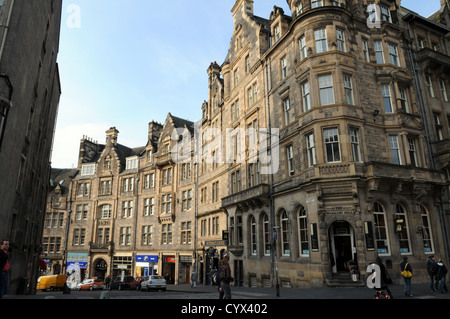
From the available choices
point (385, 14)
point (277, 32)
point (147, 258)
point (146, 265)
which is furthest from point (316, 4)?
point (146, 265)

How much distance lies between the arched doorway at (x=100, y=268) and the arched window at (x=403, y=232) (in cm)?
4436

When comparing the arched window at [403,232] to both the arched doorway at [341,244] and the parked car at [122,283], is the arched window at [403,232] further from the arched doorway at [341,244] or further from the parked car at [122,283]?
the parked car at [122,283]

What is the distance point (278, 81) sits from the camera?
25609mm

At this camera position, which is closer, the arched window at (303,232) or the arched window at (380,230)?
the arched window at (380,230)

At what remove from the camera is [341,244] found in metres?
19.3

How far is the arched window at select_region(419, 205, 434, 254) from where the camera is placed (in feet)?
68.1

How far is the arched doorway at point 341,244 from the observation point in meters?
19.0

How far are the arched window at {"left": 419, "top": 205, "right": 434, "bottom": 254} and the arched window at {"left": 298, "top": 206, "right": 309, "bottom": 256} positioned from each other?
7714mm

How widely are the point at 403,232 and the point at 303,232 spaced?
6278 millimetres

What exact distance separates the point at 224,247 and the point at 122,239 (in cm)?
2415

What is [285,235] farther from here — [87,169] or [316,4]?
[87,169]

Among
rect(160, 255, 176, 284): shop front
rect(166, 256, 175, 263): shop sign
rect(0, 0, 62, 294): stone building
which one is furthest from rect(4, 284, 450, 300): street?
rect(160, 255, 176, 284): shop front

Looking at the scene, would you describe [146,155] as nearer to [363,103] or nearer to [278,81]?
[278,81]

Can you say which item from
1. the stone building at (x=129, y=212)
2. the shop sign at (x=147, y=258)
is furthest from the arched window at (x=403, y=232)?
the shop sign at (x=147, y=258)
